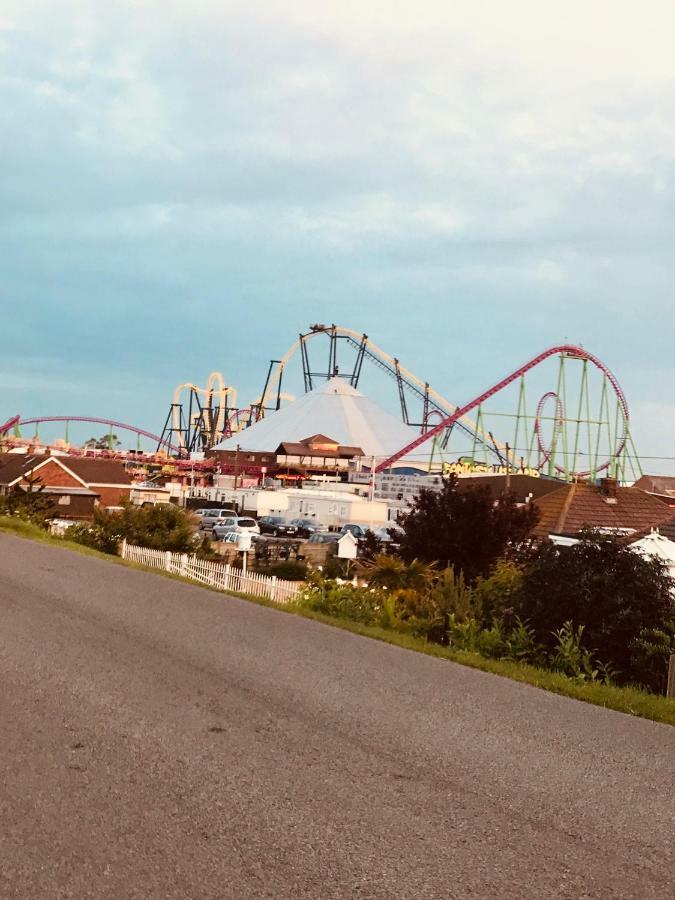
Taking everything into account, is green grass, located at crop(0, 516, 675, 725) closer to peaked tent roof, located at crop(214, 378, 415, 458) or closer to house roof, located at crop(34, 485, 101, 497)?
house roof, located at crop(34, 485, 101, 497)

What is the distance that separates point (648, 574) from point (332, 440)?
146133 millimetres

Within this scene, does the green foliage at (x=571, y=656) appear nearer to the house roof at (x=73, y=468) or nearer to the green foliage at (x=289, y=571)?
the green foliage at (x=289, y=571)

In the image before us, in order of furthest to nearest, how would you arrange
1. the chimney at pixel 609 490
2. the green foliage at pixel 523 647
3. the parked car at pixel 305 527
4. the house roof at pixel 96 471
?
the house roof at pixel 96 471
the parked car at pixel 305 527
the chimney at pixel 609 490
the green foliage at pixel 523 647

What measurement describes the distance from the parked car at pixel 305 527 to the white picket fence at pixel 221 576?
32.2 meters

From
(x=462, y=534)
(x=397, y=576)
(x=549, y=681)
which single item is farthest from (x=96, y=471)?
(x=549, y=681)

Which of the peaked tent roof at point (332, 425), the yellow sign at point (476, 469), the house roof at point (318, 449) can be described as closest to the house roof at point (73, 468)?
the yellow sign at point (476, 469)

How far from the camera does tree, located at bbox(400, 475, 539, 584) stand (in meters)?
25.2

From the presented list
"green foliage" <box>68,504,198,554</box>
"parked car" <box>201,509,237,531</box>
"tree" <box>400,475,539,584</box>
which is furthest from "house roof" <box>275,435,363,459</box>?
"tree" <box>400,475,539,584</box>

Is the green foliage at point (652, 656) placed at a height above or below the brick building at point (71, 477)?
below

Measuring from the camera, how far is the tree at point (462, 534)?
82.8ft

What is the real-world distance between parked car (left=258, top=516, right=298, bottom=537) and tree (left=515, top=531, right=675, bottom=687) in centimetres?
4630

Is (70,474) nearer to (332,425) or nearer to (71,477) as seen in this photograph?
(71,477)

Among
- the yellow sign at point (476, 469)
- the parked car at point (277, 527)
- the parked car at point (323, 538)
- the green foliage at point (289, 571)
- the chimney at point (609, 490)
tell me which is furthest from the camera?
the yellow sign at point (476, 469)

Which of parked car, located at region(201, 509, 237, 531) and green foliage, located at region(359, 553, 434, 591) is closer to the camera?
green foliage, located at region(359, 553, 434, 591)
